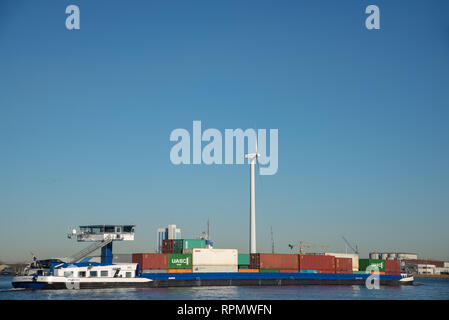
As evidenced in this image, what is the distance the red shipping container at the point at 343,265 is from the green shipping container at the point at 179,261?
32.4m

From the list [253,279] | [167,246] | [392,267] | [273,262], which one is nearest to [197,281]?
[167,246]

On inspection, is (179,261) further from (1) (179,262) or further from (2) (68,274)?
(2) (68,274)

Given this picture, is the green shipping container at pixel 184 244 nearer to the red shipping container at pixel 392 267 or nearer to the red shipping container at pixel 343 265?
the red shipping container at pixel 343 265

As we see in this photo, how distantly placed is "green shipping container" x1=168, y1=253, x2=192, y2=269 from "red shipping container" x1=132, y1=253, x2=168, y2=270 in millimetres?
820

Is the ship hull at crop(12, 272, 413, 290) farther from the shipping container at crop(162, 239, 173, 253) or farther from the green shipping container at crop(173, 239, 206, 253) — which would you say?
the shipping container at crop(162, 239, 173, 253)

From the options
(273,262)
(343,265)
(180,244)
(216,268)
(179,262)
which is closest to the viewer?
(179,262)

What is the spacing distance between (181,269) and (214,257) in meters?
6.95

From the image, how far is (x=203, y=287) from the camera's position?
274 ft

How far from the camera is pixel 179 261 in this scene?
82625mm

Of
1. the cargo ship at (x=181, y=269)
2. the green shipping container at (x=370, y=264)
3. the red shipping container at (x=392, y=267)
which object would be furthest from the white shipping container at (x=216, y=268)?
the red shipping container at (x=392, y=267)

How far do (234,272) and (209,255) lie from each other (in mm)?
5424
